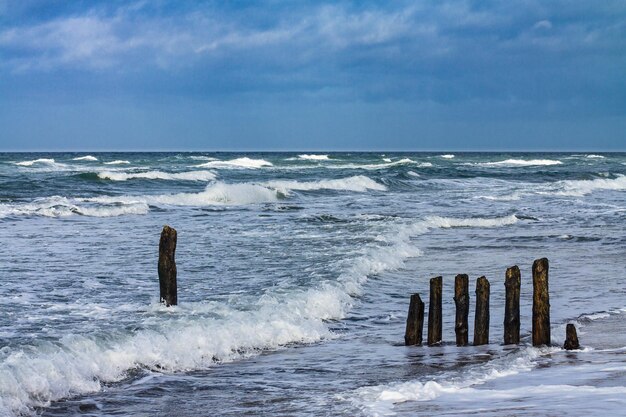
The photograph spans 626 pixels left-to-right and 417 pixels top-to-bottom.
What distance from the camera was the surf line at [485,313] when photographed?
10.7m

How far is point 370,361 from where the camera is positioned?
10.4m

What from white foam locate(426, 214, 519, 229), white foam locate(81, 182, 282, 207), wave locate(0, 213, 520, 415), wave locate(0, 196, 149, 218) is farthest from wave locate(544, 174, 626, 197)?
wave locate(0, 213, 520, 415)

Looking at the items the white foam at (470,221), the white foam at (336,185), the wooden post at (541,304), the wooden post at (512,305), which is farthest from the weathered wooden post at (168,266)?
the white foam at (336,185)

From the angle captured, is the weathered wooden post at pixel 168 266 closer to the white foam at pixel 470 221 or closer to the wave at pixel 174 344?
the wave at pixel 174 344

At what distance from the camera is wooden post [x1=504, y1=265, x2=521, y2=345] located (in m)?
10.8

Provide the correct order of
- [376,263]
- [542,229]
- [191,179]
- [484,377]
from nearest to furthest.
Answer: [484,377], [376,263], [542,229], [191,179]

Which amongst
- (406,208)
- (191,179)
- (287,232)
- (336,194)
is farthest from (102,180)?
(287,232)

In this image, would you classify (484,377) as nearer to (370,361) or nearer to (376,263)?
(370,361)

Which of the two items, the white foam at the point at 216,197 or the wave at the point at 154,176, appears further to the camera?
the wave at the point at 154,176

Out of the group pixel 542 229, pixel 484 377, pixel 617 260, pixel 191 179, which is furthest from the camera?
pixel 191 179

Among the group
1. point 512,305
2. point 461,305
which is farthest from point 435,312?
point 512,305

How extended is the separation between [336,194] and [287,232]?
839 inches

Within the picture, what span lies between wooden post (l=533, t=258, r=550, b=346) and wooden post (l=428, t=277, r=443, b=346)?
45.9 inches

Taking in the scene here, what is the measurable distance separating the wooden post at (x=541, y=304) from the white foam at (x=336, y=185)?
36805 millimetres
